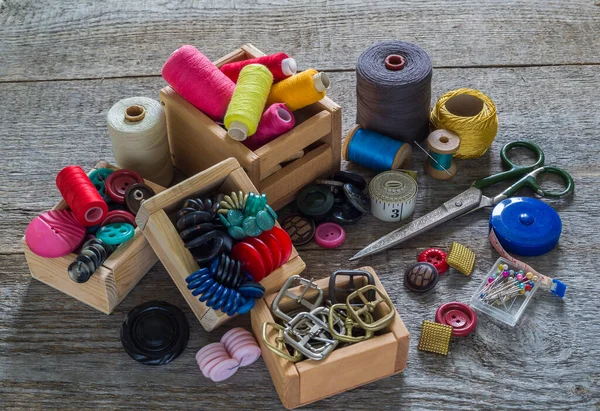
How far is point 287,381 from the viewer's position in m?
1.39

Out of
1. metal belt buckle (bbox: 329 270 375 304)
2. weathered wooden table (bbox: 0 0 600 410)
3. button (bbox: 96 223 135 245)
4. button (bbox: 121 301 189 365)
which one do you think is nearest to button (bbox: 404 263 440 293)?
weathered wooden table (bbox: 0 0 600 410)

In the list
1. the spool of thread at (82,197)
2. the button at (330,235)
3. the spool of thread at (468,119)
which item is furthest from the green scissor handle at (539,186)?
the spool of thread at (82,197)

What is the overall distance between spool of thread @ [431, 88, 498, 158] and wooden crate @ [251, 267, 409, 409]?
0.49 meters

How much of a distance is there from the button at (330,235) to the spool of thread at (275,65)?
34 centimetres

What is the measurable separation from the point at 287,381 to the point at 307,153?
0.58m

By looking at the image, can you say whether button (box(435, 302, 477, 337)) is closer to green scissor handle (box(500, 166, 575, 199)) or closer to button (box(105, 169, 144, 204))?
green scissor handle (box(500, 166, 575, 199))

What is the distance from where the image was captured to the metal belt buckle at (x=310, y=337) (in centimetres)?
140

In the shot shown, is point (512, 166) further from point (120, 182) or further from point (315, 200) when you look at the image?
point (120, 182)

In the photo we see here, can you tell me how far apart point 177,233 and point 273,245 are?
18 cm

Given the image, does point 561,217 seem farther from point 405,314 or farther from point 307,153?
point 307,153

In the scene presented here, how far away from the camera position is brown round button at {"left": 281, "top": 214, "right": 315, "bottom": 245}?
1.73 meters

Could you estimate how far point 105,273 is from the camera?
5.05 feet

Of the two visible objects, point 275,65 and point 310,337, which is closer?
point 310,337

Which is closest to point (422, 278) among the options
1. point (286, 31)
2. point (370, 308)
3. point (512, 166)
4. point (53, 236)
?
point (370, 308)
